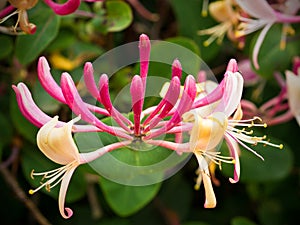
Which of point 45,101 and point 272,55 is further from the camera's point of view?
point 272,55

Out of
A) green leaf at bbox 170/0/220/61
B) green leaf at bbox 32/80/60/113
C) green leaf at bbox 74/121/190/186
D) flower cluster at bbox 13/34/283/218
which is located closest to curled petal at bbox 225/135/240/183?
flower cluster at bbox 13/34/283/218

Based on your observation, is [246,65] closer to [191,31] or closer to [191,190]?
[191,31]

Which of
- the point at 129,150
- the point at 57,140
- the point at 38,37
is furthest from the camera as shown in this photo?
the point at 38,37

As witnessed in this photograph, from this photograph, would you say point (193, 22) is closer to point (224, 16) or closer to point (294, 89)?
point (224, 16)

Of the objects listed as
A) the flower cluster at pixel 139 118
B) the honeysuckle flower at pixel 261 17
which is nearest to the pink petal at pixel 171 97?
the flower cluster at pixel 139 118

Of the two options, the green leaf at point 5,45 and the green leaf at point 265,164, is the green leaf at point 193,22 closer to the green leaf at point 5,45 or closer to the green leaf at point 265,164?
the green leaf at point 265,164

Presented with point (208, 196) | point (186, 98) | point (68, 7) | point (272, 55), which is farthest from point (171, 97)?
point (272, 55)

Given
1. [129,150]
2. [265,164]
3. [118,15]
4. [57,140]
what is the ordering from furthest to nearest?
1. [265,164]
2. [118,15]
3. [129,150]
4. [57,140]

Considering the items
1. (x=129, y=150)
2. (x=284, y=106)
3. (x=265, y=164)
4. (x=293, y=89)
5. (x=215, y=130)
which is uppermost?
(x=215, y=130)
